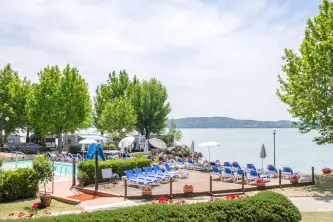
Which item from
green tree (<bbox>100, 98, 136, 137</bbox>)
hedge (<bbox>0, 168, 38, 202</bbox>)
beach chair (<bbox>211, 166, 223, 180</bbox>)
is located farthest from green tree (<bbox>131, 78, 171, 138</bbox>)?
hedge (<bbox>0, 168, 38, 202</bbox>)

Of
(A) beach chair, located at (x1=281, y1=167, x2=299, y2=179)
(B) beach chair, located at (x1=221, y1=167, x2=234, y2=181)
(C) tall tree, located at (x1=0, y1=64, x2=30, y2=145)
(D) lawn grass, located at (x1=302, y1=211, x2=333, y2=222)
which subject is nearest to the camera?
(D) lawn grass, located at (x1=302, y1=211, x2=333, y2=222)

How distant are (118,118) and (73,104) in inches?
315

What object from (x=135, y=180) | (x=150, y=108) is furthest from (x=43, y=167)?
(x=150, y=108)

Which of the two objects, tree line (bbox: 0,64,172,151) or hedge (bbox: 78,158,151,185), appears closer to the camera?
hedge (bbox: 78,158,151,185)

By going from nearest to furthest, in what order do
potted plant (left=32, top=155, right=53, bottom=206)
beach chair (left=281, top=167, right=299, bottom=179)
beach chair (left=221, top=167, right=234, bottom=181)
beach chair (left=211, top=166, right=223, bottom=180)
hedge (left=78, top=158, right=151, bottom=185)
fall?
potted plant (left=32, top=155, right=53, bottom=206) < hedge (left=78, top=158, right=151, bottom=185) < beach chair (left=221, top=167, right=234, bottom=181) < beach chair (left=211, top=166, right=223, bottom=180) < beach chair (left=281, top=167, right=299, bottom=179)

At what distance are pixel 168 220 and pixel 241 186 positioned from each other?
11.4m

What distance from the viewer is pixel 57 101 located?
120ft

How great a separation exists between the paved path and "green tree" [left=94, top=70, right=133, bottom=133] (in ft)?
135

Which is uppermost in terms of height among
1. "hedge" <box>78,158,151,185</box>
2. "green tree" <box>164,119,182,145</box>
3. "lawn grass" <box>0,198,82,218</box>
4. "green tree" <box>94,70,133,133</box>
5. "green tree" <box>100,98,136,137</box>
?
"green tree" <box>94,70,133,133</box>

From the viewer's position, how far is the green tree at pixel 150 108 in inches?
1930

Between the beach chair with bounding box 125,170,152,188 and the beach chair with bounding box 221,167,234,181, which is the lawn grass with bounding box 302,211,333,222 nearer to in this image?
the beach chair with bounding box 221,167,234,181

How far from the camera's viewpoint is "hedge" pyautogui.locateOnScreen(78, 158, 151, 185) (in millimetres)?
18250

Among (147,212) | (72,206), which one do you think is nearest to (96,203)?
(72,206)

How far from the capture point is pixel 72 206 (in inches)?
555
